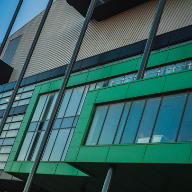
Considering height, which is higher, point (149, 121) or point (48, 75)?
point (48, 75)

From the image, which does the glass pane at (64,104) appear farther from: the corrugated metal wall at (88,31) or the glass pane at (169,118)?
the glass pane at (169,118)

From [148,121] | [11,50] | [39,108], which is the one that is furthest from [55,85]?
[11,50]

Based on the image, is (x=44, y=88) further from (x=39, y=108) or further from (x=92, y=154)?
(x=92, y=154)

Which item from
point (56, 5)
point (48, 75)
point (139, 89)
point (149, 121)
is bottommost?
point (149, 121)

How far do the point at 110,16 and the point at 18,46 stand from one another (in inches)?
733

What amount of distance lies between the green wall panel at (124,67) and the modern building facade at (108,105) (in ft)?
0.27

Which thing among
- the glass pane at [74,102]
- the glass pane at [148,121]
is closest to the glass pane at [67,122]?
the glass pane at [74,102]

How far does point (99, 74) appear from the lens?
1109 inches

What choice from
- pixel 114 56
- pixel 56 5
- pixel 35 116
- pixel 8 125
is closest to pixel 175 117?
pixel 114 56

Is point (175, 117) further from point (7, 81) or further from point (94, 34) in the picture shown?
point (7, 81)

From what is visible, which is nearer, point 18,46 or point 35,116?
point 35,116

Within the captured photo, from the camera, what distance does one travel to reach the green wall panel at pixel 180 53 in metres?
23.7

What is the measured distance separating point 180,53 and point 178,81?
8037 millimetres

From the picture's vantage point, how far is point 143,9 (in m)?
34.1
